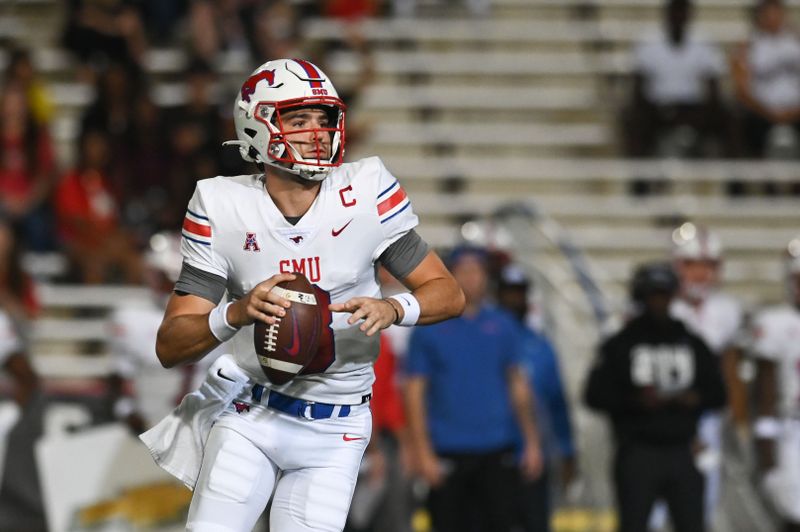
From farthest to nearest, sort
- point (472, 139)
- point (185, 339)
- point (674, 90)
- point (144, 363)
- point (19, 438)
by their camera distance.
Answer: point (472, 139)
point (674, 90)
point (144, 363)
point (19, 438)
point (185, 339)

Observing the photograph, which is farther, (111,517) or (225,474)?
(111,517)

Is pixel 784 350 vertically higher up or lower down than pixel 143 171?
lower down

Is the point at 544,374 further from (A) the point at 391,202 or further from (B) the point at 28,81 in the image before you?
(B) the point at 28,81

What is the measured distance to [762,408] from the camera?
25.6ft

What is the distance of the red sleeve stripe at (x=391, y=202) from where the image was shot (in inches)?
185

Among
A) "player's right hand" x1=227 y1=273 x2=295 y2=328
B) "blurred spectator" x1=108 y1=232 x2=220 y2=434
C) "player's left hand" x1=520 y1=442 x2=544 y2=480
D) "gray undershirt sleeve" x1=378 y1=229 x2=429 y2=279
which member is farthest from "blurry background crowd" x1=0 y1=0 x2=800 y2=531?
"player's right hand" x1=227 y1=273 x2=295 y2=328

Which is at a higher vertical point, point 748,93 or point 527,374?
point 748,93

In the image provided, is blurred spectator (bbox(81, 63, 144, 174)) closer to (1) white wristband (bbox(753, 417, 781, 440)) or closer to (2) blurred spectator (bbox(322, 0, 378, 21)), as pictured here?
(2) blurred spectator (bbox(322, 0, 378, 21))

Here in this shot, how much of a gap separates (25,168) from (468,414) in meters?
4.19

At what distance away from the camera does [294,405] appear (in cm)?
466

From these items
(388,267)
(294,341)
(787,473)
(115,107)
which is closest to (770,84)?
(787,473)

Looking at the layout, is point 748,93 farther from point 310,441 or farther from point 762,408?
point 310,441

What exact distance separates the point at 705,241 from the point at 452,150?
312 centimetres

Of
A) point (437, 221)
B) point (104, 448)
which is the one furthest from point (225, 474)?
point (437, 221)
